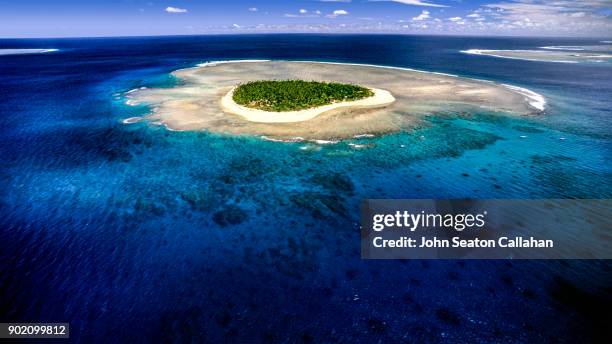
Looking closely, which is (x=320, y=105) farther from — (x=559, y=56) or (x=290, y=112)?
(x=559, y=56)

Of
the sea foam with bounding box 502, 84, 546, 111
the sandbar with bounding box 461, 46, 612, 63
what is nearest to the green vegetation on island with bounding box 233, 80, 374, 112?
the sea foam with bounding box 502, 84, 546, 111

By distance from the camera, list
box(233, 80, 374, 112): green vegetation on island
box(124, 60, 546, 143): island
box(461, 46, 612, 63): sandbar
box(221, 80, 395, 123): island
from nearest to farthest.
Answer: box(124, 60, 546, 143): island
box(221, 80, 395, 123): island
box(233, 80, 374, 112): green vegetation on island
box(461, 46, 612, 63): sandbar

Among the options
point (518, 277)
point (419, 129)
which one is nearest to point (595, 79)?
point (419, 129)

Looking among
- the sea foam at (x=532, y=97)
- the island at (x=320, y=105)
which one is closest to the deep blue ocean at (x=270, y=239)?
the island at (x=320, y=105)

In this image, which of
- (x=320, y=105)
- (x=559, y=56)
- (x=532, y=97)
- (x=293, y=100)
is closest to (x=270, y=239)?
(x=320, y=105)

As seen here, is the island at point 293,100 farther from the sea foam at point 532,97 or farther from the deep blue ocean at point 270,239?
the sea foam at point 532,97

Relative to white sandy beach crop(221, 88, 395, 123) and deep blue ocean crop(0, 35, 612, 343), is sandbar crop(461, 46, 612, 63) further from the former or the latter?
white sandy beach crop(221, 88, 395, 123)
